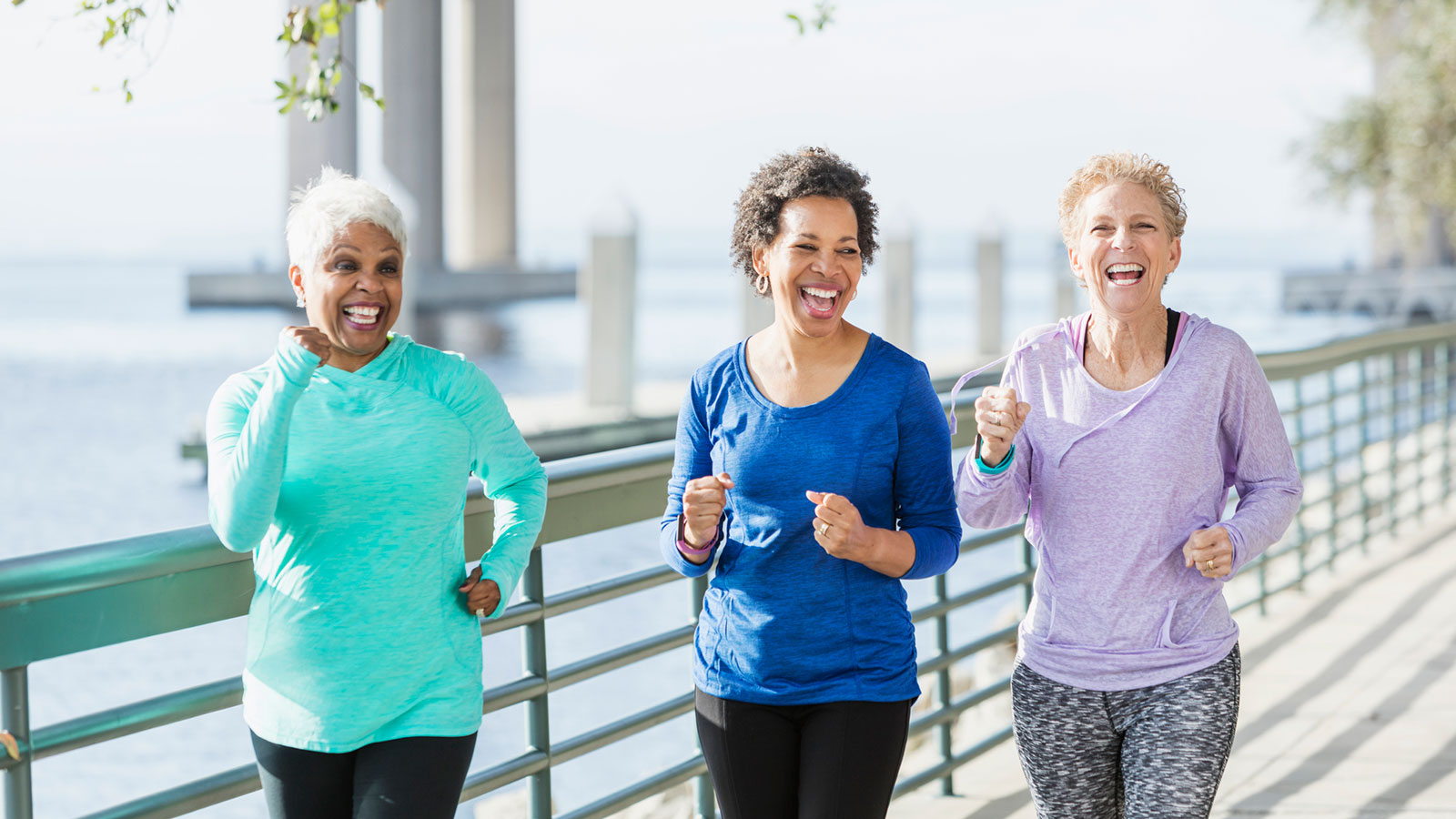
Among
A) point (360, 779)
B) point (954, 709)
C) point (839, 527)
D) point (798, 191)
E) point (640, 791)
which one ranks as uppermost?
point (798, 191)

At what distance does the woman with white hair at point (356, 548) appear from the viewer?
2.00m

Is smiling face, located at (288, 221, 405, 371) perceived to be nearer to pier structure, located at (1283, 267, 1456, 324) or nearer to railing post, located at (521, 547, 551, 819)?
railing post, located at (521, 547, 551, 819)

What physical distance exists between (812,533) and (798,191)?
0.54 meters

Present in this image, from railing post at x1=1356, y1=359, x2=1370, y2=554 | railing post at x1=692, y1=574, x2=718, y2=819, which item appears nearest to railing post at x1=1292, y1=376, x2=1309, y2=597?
railing post at x1=1356, y1=359, x2=1370, y2=554

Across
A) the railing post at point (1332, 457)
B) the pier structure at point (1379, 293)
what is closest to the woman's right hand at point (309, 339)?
the railing post at point (1332, 457)

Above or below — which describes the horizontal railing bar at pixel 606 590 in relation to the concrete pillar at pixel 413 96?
below

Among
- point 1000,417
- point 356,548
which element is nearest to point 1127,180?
point 1000,417

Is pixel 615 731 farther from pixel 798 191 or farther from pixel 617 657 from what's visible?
pixel 798 191

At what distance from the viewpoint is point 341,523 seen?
6.64 ft

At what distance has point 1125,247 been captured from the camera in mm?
2316

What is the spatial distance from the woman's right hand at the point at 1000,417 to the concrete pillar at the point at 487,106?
130 feet

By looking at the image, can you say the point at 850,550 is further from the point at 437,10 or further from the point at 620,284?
the point at 437,10

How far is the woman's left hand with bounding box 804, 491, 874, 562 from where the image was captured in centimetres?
207

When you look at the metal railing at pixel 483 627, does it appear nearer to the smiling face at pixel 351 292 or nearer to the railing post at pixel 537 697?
the railing post at pixel 537 697
